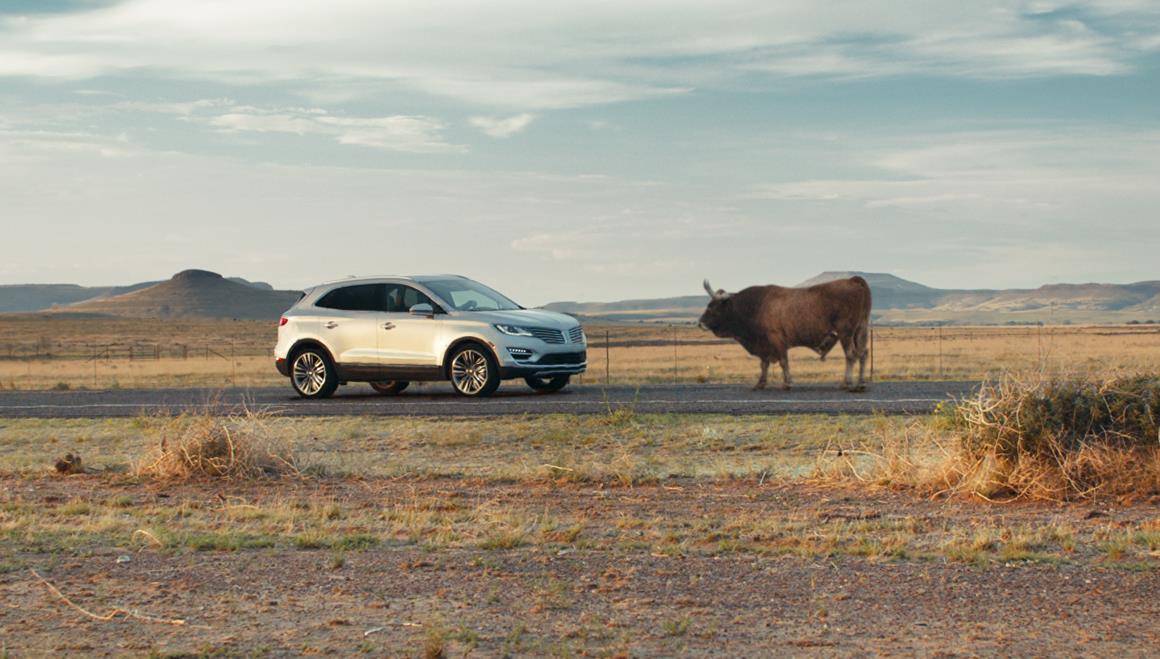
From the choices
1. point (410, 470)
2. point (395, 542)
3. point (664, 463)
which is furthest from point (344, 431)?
point (395, 542)

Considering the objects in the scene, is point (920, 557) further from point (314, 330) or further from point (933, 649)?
point (314, 330)

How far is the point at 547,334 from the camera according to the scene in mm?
20297

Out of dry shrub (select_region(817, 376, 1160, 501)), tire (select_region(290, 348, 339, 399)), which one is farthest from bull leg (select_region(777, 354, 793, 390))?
dry shrub (select_region(817, 376, 1160, 501))

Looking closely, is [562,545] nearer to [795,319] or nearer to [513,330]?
[513,330]

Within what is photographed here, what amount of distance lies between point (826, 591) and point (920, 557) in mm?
1238

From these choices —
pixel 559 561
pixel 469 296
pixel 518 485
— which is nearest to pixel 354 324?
pixel 469 296

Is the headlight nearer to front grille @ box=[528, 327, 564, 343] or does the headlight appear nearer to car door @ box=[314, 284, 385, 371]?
front grille @ box=[528, 327, 564, 343]

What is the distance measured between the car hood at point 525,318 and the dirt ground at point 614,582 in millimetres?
8885

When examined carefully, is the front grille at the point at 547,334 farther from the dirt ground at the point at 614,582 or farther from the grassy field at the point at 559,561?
the dirt ground at the point at 614,582

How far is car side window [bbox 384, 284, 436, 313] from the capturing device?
68.1ft

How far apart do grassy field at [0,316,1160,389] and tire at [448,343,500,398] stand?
20.4 ft

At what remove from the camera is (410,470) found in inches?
523

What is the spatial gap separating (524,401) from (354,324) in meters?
3.19

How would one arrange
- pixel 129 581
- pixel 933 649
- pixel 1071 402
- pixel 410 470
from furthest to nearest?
pixel 410 470, pixel 1071 402, pixel 129 581, pixel 933 649
